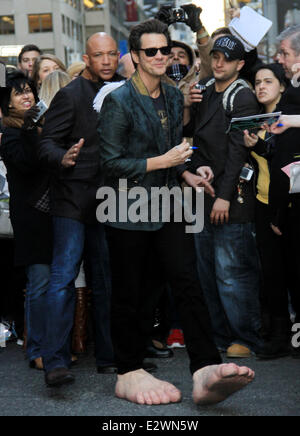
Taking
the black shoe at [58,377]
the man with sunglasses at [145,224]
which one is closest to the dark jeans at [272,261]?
the man with sunglasses at [145,224]

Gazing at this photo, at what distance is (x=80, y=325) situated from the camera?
640 cm

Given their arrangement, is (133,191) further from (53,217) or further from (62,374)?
(62,374)

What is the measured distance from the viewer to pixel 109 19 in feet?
250

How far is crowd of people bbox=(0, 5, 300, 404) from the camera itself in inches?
191

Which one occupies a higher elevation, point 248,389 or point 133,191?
point 133,191

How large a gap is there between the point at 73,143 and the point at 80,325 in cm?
157

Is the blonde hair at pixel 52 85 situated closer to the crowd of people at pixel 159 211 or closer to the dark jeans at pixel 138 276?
the crowd of people at pixel 159 211

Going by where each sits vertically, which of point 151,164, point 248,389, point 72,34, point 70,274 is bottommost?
point 248,389

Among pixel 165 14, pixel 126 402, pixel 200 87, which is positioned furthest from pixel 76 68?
pixel 126 402

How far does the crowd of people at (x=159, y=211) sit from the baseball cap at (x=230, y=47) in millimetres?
13

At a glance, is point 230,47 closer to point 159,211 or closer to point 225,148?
point 225,148

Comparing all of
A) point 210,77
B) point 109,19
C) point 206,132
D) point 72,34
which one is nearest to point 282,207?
point 206,132

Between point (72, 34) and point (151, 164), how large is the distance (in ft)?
210

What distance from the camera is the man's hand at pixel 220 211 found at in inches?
236
